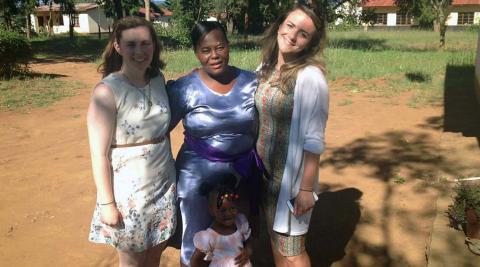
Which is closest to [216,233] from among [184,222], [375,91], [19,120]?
[184,222]

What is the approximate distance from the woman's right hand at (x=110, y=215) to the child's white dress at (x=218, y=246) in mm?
468

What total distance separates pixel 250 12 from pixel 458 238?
29703mm

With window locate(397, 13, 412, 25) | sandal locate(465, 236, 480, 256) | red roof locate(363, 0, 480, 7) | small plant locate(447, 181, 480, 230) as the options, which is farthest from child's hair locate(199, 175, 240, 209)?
window locate(397, 13, 412, 25)

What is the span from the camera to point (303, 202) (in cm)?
229

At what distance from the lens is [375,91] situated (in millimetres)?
10664

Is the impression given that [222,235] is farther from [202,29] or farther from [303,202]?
[202,29]

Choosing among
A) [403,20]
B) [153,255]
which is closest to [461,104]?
[153,255]

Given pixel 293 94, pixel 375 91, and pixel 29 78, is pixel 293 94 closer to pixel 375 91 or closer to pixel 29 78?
pixel 375 91

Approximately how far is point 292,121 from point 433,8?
38.0 m

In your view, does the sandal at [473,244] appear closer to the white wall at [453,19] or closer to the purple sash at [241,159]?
the purple sash at [241,159]

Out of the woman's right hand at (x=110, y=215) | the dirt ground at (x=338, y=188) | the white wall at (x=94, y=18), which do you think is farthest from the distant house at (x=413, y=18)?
the woman's right hand at (x=110, y=215)

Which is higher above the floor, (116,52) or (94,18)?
(94,18)

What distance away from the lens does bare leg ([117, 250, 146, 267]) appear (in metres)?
2.37

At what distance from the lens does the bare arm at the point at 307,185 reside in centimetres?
223
